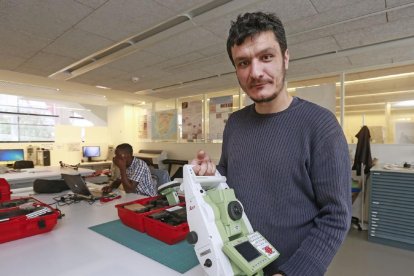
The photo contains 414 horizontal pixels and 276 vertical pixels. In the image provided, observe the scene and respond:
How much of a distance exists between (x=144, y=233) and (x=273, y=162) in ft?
3.12

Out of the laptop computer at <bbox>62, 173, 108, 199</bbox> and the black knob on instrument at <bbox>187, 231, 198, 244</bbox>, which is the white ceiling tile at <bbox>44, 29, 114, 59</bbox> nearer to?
the laptop computer at <bbox>62, 173, 108, 199</bbox>

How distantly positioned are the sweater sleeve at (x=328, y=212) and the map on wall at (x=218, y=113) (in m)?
4.33

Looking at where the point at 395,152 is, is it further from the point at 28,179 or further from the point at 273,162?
the point at 28,179

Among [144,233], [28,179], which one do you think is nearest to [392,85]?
[144,233]

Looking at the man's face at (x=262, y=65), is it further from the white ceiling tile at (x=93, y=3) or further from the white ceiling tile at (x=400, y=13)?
the white ceiling tile at (x=400, y=13)

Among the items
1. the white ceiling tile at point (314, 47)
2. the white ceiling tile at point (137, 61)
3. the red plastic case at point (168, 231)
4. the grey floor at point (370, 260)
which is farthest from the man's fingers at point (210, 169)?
the white ceiling tile at point (137, 61)

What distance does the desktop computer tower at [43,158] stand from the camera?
5664 millimetres

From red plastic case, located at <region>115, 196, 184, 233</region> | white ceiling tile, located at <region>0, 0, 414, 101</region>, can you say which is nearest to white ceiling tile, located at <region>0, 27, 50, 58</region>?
white ceiling tile, located at <region>0, 0, 414, 101</region>

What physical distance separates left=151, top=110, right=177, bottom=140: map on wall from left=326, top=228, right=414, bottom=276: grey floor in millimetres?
4464

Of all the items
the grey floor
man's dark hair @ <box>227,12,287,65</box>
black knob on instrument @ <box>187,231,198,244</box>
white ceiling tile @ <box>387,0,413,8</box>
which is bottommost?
the grey floor

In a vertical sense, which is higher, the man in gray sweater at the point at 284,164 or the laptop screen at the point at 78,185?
the man in gray sweater at the point at 284,164

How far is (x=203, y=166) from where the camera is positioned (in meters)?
0.86

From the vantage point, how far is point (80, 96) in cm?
637

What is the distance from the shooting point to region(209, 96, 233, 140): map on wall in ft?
16.6
